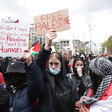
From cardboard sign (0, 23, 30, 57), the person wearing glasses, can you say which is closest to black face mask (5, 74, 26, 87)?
the person wearing glasses

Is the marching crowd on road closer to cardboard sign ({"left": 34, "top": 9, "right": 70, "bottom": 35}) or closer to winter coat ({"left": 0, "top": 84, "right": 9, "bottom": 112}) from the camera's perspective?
winter coat ({"left": 0, "top": 84, "right": 9, "bottom": 112})

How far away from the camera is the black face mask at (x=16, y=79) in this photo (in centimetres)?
163

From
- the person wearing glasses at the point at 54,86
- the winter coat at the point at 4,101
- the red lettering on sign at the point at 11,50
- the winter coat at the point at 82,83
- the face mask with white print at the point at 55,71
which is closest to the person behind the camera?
the winter coat at the point at 4,101

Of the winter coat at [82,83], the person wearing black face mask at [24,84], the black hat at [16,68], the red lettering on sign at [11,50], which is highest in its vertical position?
the red lettering on sign at [11,50]

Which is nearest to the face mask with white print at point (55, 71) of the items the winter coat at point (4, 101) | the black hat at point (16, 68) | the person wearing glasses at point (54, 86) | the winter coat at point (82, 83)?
the person wearing glasses at point (54, 86)

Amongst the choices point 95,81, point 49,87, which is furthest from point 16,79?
point 95,81

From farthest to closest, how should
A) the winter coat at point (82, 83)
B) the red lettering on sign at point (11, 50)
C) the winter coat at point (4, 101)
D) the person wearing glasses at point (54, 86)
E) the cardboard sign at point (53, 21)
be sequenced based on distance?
the red lettering on sign at point (11, 50) < the winter coat at point (82, 83) < the cardboard sign at point (53, 21) < the person wearing glasses at point (54, 86) < the winter coat at point (4, 101)

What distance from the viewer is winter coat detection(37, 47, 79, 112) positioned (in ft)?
5.30

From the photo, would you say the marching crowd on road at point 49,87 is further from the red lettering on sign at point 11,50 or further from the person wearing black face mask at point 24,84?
the red lettering on sign at point 11,50

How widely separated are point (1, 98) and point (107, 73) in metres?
1.20

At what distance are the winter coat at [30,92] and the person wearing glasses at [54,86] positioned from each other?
112mm

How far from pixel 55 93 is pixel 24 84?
0.39 metres

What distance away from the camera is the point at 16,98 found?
5.18ft

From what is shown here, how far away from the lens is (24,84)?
1.65 metres
